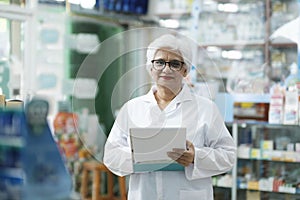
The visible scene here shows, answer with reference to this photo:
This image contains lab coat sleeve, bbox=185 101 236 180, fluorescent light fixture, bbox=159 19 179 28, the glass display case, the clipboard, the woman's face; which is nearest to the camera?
the clipboard

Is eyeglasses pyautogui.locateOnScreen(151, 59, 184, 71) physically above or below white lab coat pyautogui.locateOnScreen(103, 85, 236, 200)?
above

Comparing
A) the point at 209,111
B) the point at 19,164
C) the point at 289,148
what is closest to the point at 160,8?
the point at 289,148

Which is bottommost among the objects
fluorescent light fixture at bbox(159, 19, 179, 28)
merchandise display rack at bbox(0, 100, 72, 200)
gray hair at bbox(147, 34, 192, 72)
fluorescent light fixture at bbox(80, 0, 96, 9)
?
merchandise display rack at bbox(0, 100, 72, 200)

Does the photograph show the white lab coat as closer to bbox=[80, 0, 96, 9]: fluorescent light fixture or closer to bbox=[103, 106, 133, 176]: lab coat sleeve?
bbox=[103, 106, 133, 176]: lab coat sleeve

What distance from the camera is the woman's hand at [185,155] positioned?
216 centimetres

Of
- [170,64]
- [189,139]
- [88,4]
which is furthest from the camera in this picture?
[88,4]

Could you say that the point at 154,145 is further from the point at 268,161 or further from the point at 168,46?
the point at 268,161

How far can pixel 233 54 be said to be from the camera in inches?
216

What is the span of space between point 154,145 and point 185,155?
0.74 feet

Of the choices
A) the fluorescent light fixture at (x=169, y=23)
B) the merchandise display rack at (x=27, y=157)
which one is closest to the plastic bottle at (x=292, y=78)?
the fluorescent light fixture at (x=169, y=23)

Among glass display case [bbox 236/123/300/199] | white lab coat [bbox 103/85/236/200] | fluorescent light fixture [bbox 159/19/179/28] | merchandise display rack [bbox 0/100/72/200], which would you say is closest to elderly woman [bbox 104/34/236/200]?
white lab coat [bbox 103/85/236/200]

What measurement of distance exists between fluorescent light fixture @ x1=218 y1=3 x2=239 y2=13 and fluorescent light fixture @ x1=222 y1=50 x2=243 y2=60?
0.41 metres

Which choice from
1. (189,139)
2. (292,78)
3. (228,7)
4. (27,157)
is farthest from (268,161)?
(27,157)

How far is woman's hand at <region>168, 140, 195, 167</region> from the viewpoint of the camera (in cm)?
216
